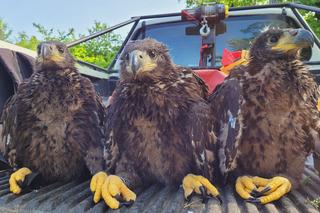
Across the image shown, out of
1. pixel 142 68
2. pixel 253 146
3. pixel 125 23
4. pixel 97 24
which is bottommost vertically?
pixel 253 146

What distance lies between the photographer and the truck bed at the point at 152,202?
78.9 inches

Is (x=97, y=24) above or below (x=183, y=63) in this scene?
above

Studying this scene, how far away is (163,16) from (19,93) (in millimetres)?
2472

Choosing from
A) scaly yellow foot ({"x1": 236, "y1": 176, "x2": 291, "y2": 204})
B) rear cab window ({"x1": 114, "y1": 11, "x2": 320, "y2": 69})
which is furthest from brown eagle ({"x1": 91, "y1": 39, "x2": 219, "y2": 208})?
rear cab window ({"x1": 114, "y1": 11, "x2": 320, "y2": 69})

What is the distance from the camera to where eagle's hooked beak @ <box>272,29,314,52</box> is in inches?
98.5

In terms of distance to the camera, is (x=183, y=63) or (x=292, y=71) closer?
(x=292, y=71)

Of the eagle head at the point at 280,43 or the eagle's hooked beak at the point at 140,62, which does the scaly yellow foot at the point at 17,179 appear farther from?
the eagle head at the point at 280,43

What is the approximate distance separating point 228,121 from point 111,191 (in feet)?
2.88

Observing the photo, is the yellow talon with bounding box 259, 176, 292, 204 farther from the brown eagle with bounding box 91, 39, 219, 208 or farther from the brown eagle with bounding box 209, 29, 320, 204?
the brown eagle with bounding box 91, 39, 219, 208

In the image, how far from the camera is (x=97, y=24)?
16.9 m

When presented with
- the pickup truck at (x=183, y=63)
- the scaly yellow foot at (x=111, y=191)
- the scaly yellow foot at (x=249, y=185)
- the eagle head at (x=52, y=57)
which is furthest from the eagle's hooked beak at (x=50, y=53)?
the scaly yellow foot at (x=249, y=185)

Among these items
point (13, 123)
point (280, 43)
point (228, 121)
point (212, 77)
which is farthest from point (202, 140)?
point (13, 123)

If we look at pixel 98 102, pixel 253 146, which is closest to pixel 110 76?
pixel 98 102

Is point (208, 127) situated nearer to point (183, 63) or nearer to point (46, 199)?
point (46, 199)
